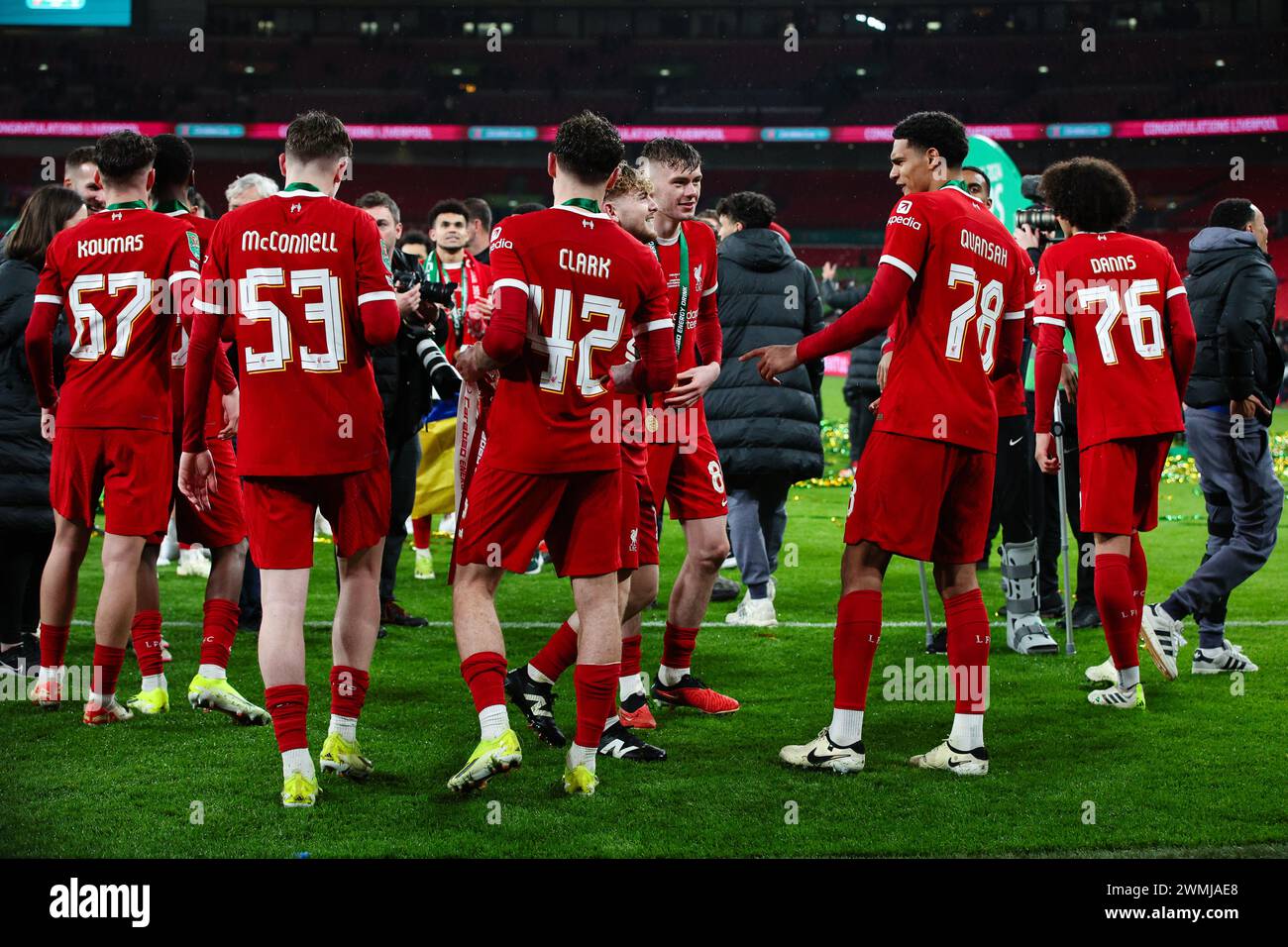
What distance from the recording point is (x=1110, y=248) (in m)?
5.42

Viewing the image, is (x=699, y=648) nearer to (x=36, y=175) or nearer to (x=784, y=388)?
(x=784, y=388)

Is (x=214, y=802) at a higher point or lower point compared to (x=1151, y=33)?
lower

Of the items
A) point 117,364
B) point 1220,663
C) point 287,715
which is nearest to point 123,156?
point 117,364

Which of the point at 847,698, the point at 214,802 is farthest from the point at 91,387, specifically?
the point at 847,698

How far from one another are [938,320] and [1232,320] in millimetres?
2336

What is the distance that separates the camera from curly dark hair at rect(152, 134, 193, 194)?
17.3ft

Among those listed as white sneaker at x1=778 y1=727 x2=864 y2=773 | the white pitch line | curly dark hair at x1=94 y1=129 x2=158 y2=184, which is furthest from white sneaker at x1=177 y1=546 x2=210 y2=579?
white sneaker at x1=778 y1=727 x2=864 y2=773

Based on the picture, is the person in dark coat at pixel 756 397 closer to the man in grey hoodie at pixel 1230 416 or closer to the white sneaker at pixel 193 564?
the man in grey hoodie at pixel 1230 416

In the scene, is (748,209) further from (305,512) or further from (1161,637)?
(305,512)

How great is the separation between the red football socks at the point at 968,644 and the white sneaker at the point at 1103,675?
59.0 inches

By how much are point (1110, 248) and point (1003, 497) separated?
1.75 metres

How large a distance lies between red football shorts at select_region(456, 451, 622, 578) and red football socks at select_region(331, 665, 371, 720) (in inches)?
23.4

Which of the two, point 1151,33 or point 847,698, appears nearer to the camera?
point 847,698

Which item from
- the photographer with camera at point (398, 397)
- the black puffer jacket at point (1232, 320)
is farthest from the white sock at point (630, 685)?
the black puffer jacket at point (1232, 320)
